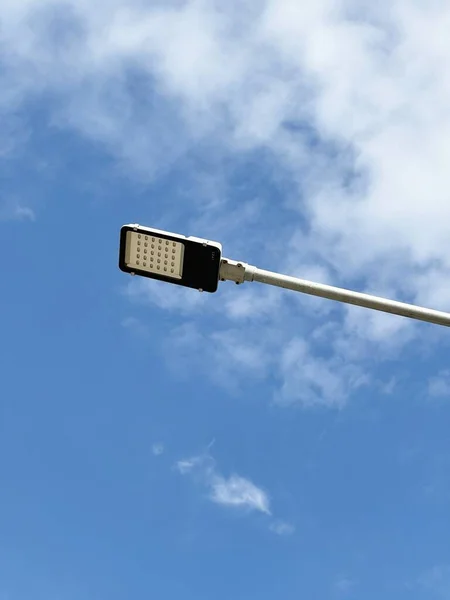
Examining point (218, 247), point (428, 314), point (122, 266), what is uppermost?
point (428, 314)

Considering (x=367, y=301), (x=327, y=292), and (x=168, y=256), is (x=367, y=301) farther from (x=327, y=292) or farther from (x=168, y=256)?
(x=168, y=256)

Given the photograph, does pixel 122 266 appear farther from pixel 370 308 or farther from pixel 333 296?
pixel 370 308

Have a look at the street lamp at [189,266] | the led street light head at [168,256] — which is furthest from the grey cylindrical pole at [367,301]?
the led street light head at [168,256]

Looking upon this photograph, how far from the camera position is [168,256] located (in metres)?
4.58

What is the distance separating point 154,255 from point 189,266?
38cm

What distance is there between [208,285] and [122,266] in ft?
3.06

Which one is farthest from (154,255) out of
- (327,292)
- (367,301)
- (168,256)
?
(367,301)

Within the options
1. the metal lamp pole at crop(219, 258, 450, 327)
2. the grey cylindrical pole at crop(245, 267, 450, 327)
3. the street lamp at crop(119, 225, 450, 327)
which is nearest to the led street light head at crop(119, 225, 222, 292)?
the street lamp at crop(119, 225, 450, 327)

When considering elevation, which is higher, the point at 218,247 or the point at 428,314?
the point at 428,314

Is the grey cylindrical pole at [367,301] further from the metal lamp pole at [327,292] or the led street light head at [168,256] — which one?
the led street light head at [168,256]

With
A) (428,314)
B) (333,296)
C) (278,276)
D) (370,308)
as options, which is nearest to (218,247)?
(278,276)

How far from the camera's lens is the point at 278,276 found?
4.86 m

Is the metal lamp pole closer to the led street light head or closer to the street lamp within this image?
the street lamp

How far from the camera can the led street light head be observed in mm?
4535
